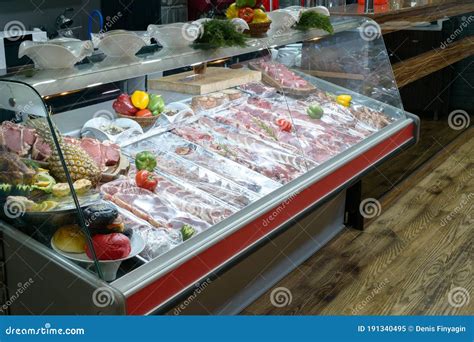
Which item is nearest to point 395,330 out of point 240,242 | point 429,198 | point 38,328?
point 240,242

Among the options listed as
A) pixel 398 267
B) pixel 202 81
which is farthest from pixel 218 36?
pixel 398 267

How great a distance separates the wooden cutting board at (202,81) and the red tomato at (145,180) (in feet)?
2.30

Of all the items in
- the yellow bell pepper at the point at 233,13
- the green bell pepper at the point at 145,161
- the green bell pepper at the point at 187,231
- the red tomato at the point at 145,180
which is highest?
the yellow bell pepper at the point at 233,13

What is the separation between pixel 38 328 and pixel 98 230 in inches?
15.8

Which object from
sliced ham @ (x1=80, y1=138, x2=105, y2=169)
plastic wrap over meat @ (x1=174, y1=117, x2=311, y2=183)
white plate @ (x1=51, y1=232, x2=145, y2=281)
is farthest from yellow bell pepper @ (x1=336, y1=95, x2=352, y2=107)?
white plate @ (x1=51, y1=232, x2=145, y2=281)

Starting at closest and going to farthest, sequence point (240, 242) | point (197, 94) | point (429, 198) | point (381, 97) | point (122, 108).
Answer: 1. point (240, 242)
2. point (122, 108)
3. point (197, 94)
4. point (381, 97)
5. point (429, 198)

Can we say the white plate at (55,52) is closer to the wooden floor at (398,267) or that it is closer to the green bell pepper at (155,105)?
the green bell pepper at (155,105)

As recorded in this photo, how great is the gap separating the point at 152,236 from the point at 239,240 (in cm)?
42

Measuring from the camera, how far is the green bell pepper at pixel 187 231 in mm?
2572

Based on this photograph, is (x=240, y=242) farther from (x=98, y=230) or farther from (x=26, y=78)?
(x=26, y=78)

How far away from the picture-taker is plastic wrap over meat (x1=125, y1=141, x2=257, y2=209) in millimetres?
2988

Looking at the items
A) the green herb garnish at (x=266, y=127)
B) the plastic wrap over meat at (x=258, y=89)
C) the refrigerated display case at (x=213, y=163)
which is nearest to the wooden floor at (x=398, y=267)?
the refrigerated display case at (x=213, y=163)

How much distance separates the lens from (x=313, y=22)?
4.00 m

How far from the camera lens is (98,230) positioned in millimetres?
2318
